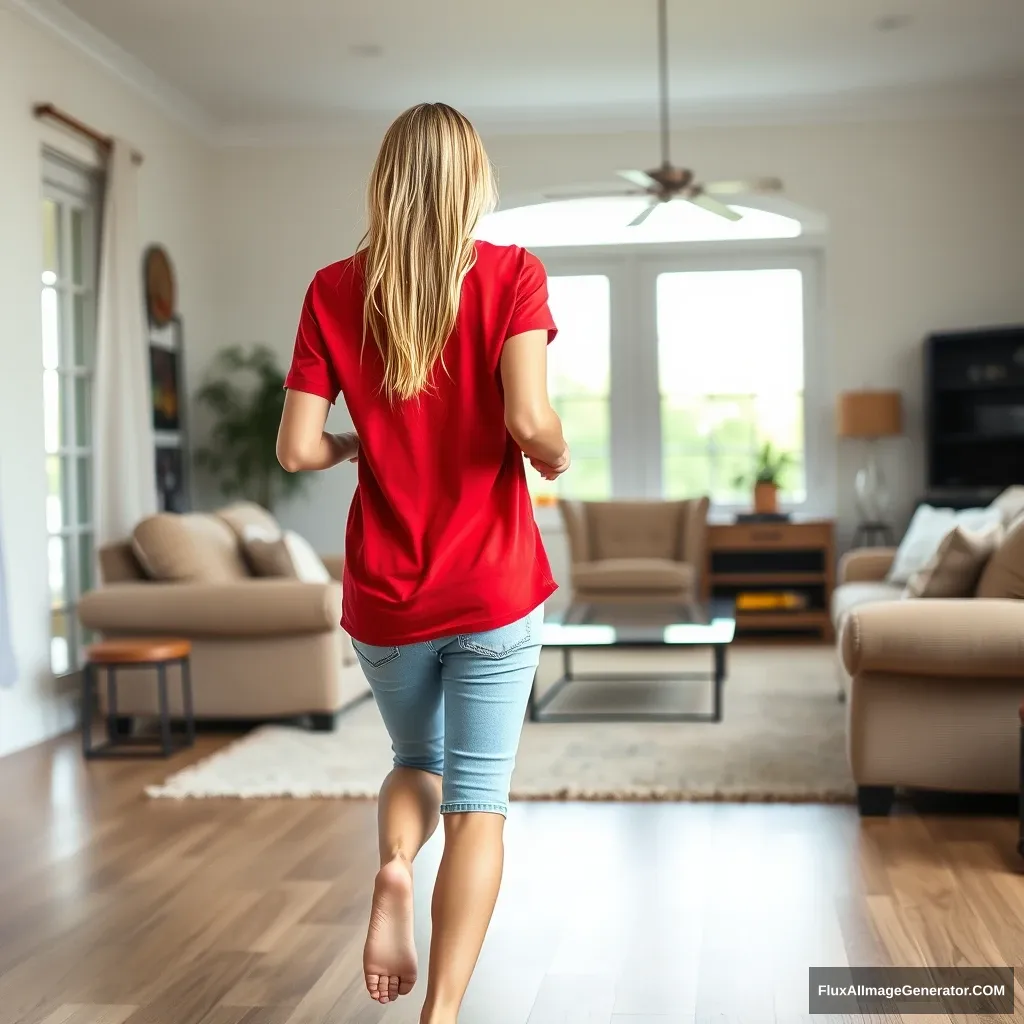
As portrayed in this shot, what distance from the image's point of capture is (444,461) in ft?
5.82

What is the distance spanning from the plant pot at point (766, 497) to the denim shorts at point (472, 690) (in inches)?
240

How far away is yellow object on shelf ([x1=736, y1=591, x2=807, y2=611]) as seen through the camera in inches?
295

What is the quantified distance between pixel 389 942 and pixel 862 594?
3.78m

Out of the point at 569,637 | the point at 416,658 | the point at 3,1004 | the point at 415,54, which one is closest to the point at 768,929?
the point at 416,658

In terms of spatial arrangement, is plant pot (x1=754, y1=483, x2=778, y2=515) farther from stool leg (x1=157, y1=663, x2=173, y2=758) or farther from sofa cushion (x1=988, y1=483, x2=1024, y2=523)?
stool leg (x1=157, y1=663, x2=173, y2=758)

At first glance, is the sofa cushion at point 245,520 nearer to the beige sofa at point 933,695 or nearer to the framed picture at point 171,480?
the framed picture at point 171,480

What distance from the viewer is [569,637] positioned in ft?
16.3

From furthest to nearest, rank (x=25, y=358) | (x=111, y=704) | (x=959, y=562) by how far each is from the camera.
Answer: (x=25, y=358) → (x=111, y=704) → (x=959, y=562)

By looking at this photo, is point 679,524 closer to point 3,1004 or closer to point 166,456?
point 166,456

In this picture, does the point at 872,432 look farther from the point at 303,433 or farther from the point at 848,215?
the point at 303,433

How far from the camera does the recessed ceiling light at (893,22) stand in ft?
20.0

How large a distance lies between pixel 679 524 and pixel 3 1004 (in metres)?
5.65

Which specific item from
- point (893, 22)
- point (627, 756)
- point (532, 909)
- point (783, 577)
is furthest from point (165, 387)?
point (532, 909)

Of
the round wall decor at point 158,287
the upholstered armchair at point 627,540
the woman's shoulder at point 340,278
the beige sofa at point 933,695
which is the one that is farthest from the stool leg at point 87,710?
the woman's shoulder at point 340,278
